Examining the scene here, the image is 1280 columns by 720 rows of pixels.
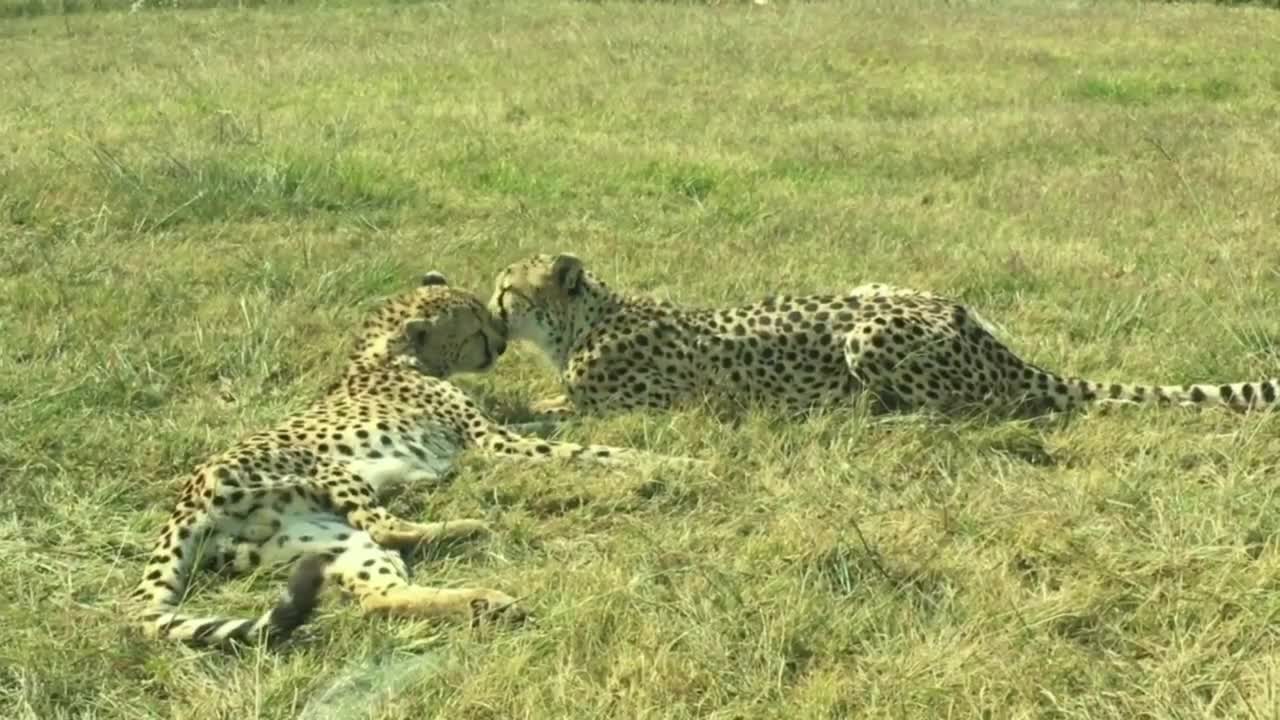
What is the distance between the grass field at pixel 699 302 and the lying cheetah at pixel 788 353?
0.20 m

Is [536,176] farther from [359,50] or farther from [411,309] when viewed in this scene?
[359,50]

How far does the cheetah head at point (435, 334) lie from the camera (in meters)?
5.14

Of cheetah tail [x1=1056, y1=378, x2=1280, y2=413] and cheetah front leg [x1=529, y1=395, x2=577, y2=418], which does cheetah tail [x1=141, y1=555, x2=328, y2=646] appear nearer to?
cheetah front leg [x1=529, y1=395, x2=577, y2=418]

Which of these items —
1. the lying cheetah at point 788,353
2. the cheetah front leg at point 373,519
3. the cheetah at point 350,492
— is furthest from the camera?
the lying cheetah at point 788,353

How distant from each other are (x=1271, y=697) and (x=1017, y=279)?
3888 mm

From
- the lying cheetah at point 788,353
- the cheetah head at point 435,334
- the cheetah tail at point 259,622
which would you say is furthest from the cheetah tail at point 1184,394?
the cheetah tail at point 259,622

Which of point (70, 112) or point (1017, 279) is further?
point (70, 112)

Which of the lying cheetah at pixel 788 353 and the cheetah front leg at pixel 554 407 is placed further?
the cheetah front leg at pixel 554 407

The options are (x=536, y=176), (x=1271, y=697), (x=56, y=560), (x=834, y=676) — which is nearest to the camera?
(x=1271, y=697)

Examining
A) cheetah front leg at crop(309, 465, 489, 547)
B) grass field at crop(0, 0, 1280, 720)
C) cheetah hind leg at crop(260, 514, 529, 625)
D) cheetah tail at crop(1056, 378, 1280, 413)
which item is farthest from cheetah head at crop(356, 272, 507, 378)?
cheetah tail at crop(1056, 378, 1280, 413)

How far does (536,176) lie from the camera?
28.4 ft

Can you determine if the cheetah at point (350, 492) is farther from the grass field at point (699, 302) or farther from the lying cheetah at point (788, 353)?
the lying cheetah at point (788, 353)

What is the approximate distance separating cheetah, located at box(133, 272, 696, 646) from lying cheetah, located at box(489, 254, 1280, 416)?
1.35 ft

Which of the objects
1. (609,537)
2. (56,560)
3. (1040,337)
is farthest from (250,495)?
(1040,337)
